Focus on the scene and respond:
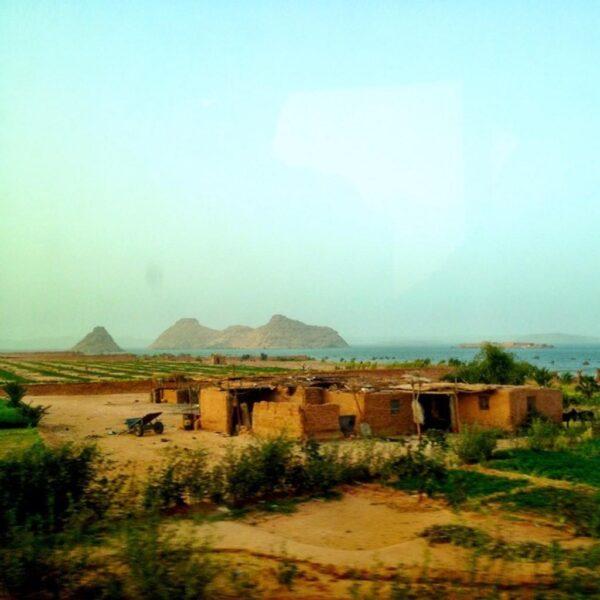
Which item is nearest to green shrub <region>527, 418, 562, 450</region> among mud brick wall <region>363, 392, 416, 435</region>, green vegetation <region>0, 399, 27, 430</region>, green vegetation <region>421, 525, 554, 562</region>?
mud brick wall <region>363, 392, 416, 435</region>

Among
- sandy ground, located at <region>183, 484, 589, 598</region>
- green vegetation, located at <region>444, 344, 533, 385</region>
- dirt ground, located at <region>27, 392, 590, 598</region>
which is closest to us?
dirt ground, located at <region>27, 392, 590, 598</region>

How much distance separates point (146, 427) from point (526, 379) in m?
24.8

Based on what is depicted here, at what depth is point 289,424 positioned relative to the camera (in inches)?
747

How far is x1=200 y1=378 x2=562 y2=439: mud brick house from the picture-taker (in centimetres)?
1941

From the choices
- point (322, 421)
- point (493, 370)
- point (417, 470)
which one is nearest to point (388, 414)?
point (322, 421)

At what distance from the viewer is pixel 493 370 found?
35.4 metres

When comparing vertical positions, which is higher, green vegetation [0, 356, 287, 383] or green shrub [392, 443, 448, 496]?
green shrub [392, 443, 448, 496]

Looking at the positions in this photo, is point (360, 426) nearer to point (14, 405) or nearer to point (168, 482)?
point (168, 482)

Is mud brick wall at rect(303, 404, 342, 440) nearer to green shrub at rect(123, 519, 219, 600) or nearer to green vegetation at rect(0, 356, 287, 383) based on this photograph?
green shrub at rect(123, 519, 219, 600)

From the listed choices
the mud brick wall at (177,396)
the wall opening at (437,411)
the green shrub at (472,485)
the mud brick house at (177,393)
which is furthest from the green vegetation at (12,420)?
the green shrub at (472,485)

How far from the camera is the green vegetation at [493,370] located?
34.7 metres

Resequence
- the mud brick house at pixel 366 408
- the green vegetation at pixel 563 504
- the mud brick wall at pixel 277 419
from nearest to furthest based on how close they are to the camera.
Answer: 1. the green vegetation at pixel 563 504
2. the mud brick wall at pixel 277 419
3. the mud brick house at pixel 366 408

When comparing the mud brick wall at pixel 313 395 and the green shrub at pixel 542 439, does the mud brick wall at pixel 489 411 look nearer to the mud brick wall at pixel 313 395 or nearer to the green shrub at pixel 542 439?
the green shrub at pixel 542 439

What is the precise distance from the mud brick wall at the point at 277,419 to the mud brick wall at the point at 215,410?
147 centimetres
